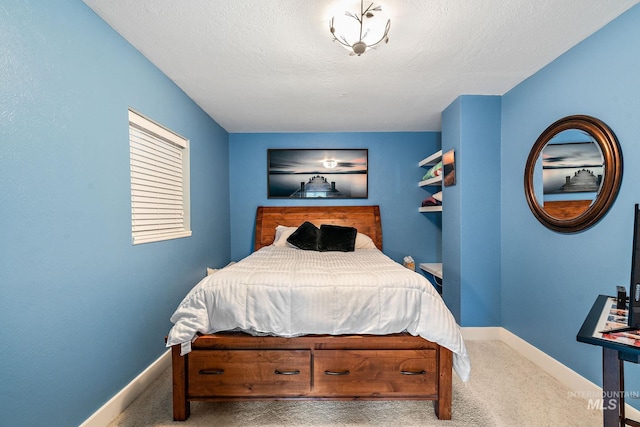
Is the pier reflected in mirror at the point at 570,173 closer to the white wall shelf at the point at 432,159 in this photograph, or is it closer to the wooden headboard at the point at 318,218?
the white wall shelf at the point at 432,159

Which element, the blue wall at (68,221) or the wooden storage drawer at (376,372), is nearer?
the blue wall at (68,221)

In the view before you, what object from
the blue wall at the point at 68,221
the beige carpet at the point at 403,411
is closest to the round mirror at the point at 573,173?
the beige carpet at the point at 403,411

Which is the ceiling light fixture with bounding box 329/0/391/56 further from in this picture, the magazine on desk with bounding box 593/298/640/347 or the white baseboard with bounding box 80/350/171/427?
the white baseboard with bounding box 80/350/171/427

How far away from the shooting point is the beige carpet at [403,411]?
170 centimetres

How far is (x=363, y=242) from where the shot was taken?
145 inches

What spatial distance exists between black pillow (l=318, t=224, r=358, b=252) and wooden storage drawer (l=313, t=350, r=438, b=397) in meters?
1.68

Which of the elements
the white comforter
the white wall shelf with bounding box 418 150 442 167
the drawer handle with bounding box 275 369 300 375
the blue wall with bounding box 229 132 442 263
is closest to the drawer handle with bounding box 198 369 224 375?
the white comforter

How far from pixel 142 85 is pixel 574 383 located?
385 centimetres

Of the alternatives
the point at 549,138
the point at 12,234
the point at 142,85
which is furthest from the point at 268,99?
the point at 549,138

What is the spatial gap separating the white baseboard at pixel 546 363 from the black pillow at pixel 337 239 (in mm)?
1494

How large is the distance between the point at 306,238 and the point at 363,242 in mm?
778

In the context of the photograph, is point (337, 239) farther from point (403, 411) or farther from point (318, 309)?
point (403, 411)

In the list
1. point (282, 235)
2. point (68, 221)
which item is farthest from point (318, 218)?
point (68, 221)

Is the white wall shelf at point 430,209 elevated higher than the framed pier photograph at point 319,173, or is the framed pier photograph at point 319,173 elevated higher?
the framed pier photograph at point 319,173
